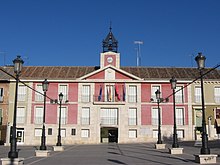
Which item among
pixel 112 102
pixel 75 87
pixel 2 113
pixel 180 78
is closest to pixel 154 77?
pixel 180 78

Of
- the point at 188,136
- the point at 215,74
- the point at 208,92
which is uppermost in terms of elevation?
the point at 215,74

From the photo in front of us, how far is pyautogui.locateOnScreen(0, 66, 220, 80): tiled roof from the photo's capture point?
38469 mm

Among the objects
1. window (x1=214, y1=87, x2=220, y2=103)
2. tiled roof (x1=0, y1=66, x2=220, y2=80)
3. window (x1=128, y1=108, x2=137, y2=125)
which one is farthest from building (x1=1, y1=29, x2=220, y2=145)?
window (x1=214, y1=87, x2=220, y2=103)

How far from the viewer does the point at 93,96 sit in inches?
1463

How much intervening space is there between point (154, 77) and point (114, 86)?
199 inches

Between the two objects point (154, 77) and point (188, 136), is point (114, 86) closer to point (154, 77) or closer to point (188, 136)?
point (154, 77)

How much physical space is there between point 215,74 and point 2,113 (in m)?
25.9

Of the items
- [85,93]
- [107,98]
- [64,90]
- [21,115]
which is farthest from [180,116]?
[21,115]

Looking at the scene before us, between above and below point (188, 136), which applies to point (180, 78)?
above

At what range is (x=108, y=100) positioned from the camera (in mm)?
37156

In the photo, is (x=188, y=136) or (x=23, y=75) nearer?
(x=188, y=136)

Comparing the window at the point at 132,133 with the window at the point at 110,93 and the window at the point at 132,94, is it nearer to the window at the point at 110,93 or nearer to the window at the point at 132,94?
the window at the point at 132,94

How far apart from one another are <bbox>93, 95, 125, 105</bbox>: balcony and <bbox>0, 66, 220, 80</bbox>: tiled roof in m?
3.89

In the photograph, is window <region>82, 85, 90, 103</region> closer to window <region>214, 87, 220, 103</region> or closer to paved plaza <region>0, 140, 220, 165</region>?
window <region>214, 87, 220, 103</region>
